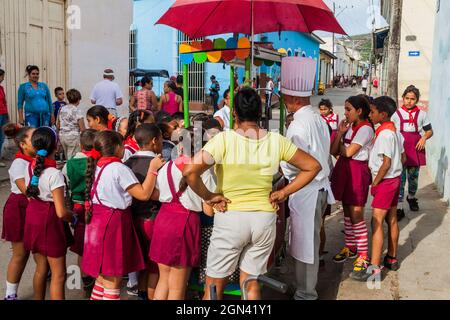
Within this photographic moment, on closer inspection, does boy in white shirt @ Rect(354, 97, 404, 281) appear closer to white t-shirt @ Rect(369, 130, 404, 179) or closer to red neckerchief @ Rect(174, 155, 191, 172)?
white t-shirt @ Rect(369, 130, 404, 179)

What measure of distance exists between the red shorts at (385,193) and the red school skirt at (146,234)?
A: 2082 mm

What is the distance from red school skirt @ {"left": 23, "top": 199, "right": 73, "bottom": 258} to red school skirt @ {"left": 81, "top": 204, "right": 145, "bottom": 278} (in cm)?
25

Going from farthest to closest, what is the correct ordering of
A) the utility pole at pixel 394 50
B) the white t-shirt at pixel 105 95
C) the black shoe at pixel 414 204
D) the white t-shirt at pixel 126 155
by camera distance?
1. the utility pole at pixel 394 50
2. the white t-shirt at pixel 105 95
3. the black shoe at pixel 414 204
4. the white t-shirt at pixel 126 155

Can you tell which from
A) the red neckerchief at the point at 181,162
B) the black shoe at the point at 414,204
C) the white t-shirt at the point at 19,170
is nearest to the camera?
the red neckerchief at the point at 181,162

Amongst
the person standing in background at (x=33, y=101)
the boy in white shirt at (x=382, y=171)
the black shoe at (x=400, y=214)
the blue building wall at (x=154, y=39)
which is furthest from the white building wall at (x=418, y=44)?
the boy in white shirt at (x=382, y=171)

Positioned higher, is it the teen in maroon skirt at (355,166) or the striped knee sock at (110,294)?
the teen in maroon skirt at (355,166)

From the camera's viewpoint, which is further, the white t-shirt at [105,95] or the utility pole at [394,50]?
the utility pole at [394,50]

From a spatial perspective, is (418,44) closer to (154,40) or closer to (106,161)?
(154,40)

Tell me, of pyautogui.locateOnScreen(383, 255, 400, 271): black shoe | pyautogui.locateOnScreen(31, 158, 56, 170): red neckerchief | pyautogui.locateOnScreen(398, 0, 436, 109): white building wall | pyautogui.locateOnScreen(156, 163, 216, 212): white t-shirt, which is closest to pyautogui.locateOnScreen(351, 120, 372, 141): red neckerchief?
pyautogui.locateOnScreen(383, 255, 400, 271): black shoe

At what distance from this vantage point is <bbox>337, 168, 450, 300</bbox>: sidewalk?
13.9 feet

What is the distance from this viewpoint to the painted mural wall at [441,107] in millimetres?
7305

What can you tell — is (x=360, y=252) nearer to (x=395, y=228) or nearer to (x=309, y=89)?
(x=395, y=228)

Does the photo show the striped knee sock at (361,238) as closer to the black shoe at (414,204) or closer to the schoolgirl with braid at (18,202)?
the black shoe at (414,204)
